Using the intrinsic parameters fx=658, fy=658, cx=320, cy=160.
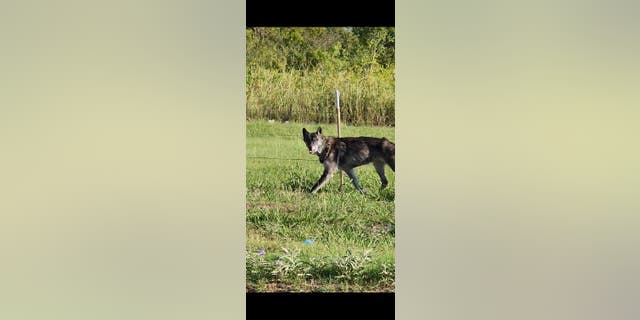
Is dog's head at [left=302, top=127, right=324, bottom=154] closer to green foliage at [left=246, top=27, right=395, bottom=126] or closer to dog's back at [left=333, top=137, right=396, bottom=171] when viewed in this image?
dog's back at [left=333, top=137, right=396, bottom=171]

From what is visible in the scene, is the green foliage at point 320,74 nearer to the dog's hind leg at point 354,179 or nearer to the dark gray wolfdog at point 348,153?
the dark gray wolfdog at point 348,153

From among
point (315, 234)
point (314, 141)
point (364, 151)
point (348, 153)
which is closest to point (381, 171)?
point (364, 151)

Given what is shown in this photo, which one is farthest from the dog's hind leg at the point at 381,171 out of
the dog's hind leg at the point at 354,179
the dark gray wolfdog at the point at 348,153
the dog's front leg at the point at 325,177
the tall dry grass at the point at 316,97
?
the tall dry grass at the point at 316,97

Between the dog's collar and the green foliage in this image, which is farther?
the green foliage

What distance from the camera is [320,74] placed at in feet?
22.7

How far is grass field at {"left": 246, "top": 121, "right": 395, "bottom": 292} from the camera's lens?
601 cm

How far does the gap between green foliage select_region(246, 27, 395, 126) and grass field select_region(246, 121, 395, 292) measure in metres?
0.72

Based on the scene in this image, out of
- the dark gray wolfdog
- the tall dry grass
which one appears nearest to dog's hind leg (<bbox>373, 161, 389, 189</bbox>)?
the dark gray wolfdog

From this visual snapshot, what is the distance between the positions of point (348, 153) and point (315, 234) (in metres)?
0.82

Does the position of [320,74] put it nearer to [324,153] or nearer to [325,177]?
[324,153]

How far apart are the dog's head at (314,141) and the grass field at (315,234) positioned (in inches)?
12.4
